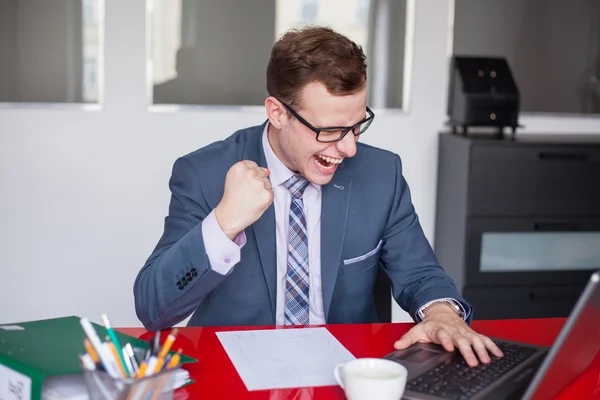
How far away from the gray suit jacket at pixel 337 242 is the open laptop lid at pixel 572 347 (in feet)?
1.56

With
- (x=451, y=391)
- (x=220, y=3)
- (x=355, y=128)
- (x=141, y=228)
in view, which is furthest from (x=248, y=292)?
(x=220, y=3)

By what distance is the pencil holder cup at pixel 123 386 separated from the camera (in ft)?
3.31

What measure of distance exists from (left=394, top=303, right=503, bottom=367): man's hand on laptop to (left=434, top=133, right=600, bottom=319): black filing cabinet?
1870 mm

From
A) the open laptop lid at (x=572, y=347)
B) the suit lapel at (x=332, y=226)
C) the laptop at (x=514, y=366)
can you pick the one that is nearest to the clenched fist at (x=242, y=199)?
the suit lapel at (x=332, y=226)

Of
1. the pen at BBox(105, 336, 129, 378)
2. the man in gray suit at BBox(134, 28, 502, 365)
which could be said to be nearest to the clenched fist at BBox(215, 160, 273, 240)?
the man in gray suit at BBox(134, 28, 502, 365)

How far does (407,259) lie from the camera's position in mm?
1997

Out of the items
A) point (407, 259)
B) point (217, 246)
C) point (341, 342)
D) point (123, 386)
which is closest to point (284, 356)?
point (341, 342)

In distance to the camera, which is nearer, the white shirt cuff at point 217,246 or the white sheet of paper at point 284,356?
the white sheet of paper at point 284,356

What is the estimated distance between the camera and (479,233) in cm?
351

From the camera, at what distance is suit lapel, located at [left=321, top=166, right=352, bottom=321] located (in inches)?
76.7

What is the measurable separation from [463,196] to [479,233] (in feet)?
0.60

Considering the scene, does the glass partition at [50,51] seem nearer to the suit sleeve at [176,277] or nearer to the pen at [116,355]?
the suit sleeve at [176,277]

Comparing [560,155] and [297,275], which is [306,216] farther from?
[560,155]

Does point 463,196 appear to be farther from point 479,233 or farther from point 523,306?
point 523,306
